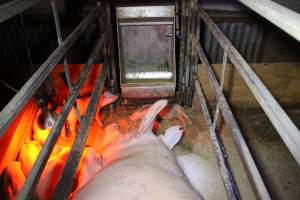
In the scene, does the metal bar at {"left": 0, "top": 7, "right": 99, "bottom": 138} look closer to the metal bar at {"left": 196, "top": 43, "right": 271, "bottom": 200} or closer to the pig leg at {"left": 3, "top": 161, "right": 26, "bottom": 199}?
the metal bar at {"left": 196, "top": 43, "right": 271, "bottom": 200}

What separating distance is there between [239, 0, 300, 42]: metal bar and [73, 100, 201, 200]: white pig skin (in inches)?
39.8

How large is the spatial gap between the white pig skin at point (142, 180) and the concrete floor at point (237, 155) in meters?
0.83

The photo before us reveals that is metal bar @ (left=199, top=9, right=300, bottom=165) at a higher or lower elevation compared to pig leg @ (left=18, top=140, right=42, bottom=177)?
higher

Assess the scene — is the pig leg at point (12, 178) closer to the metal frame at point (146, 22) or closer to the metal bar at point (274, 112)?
the metal frame at point (146, 22)

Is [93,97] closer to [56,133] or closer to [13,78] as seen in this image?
[56,133]

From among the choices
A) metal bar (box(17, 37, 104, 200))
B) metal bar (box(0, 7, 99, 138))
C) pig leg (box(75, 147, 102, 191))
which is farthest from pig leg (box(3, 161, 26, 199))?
metal bar (box(0, 7, 99, 138))

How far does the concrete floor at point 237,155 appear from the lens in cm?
254

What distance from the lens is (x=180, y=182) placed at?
1662 mm

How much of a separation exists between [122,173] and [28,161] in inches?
40.9

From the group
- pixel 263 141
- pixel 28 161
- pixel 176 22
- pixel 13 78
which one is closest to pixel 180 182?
pixel 28 161

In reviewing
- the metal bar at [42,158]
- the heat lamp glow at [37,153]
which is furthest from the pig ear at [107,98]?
the metal bar at [42,158]

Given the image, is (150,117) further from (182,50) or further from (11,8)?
(11,8)

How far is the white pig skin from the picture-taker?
4.85 ft

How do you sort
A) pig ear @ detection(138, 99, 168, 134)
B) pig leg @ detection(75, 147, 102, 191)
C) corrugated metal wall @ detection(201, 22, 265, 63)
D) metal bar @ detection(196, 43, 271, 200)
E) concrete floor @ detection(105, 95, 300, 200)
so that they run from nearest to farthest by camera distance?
metal bar @ detection(196, 43, 271, 200)
pig leg @ detection(75, 147, 102, 191)
pig ear @ detection(138, 99, 168, 134)
concrete floor @ detection(105, 95, 300, 200)
corrugated metal wall @ detection(201, 22, 265, 63)
